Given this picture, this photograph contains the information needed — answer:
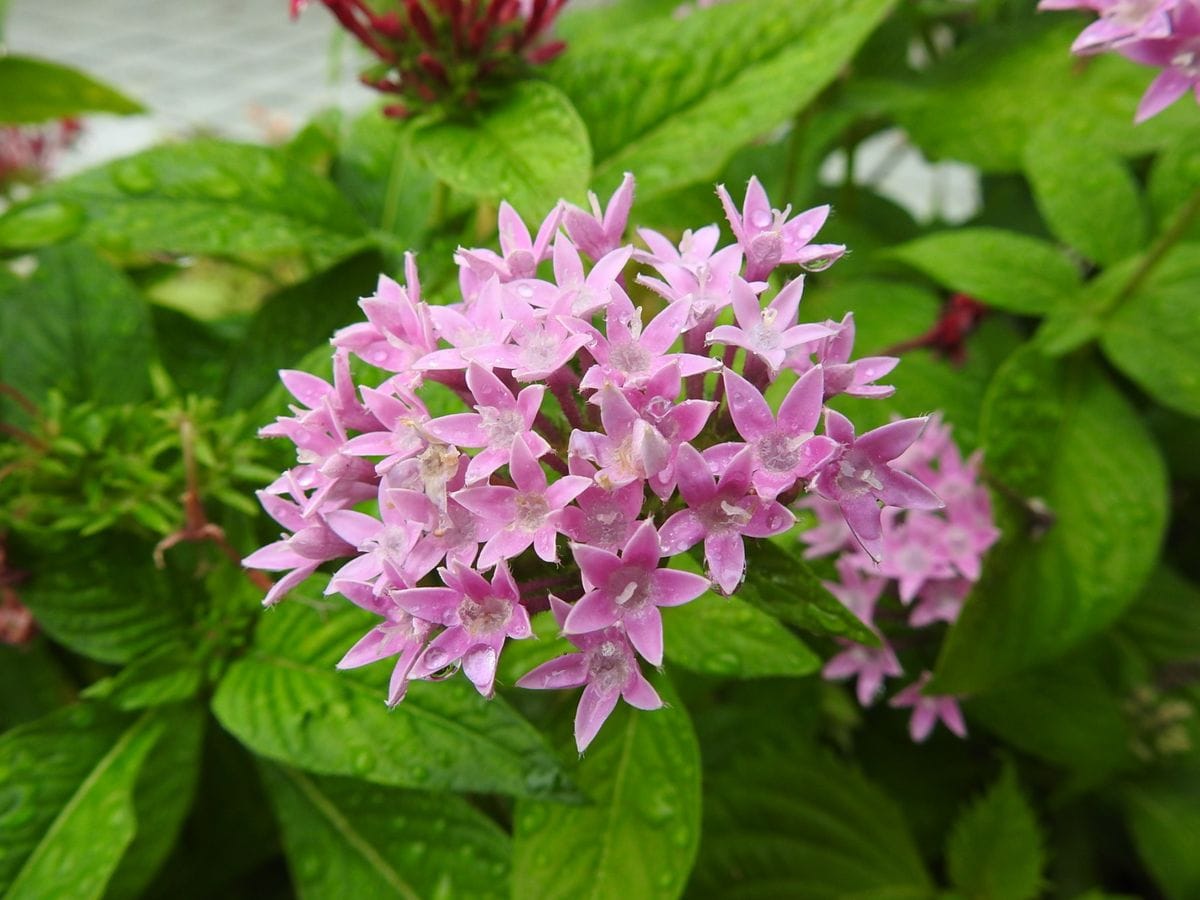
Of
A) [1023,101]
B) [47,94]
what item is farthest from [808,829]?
[47,94]

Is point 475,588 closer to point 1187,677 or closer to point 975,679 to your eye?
point 975,679

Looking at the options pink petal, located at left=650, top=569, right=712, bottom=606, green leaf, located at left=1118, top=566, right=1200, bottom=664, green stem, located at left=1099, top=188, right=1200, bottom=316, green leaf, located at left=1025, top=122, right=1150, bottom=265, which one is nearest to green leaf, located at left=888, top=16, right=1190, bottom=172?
green leaf, located at left=1025, top=122, right=1150, bottom=265

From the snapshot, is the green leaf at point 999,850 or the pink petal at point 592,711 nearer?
the pink petal at point 592,711

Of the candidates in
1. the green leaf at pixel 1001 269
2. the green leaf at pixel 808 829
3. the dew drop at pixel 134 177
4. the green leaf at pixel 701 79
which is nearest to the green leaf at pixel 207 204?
the dew drop at pixel 134 177

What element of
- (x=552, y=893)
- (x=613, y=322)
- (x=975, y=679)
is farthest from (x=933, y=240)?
(x=552, y=893)

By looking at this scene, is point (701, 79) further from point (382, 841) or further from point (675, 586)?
point (382, 841)

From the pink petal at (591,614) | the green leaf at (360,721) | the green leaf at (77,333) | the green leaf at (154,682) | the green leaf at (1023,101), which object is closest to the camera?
the pink petal at (591,614)

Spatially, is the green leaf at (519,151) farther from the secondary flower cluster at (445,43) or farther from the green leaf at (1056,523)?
the green leaf at (1056,523)
